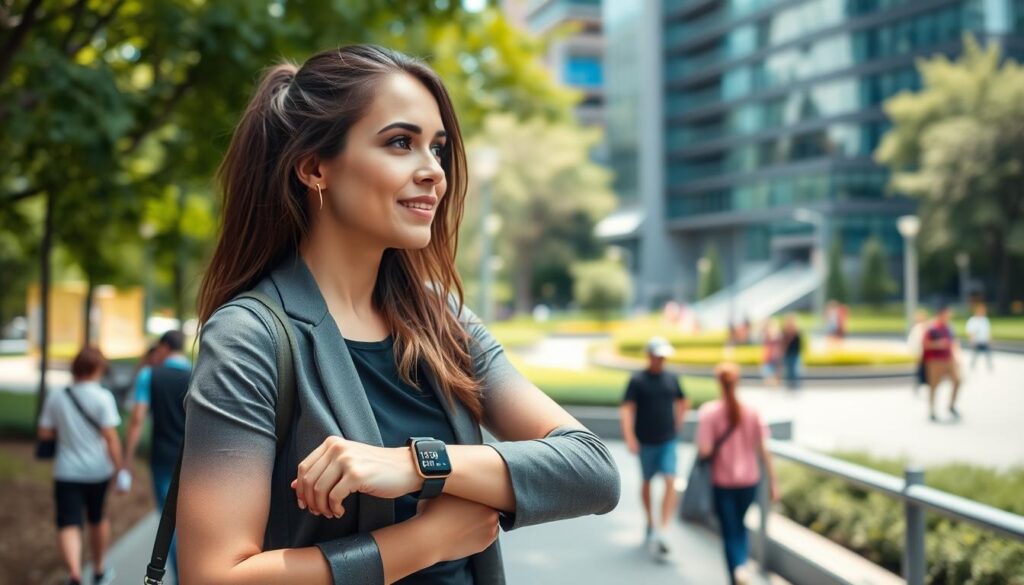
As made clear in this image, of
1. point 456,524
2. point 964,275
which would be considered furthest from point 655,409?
point 456,524

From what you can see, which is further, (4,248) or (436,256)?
(4,248)

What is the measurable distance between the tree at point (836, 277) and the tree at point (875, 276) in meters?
1.20

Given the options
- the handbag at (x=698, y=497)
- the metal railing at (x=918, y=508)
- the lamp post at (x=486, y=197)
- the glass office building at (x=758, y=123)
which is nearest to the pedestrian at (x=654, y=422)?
the handbag at (x=698, y=497)

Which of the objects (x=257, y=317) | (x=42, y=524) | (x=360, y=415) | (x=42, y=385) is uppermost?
(x=257, y=317)

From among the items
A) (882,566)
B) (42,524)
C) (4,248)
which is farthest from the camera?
(4,248)

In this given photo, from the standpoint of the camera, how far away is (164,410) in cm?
602

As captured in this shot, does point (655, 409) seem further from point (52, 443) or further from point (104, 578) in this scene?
point (52, 443)

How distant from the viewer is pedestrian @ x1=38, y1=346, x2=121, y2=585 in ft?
19.6

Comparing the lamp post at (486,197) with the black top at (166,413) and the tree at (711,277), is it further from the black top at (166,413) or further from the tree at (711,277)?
the tree at (711,277)

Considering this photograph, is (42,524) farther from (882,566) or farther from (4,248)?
(4,248)

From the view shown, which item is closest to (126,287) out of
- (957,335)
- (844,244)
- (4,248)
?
(4,248)

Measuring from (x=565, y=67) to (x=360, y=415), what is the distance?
3191 inches

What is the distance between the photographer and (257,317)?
56.1 inches

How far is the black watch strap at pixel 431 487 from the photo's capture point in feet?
4.47
